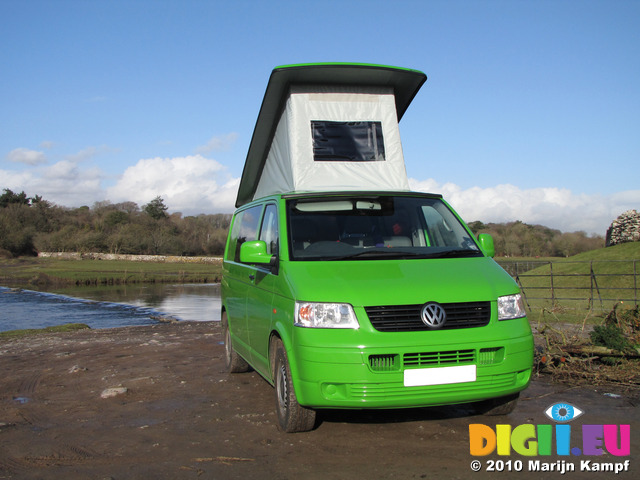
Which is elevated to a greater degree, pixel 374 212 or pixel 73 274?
pixel 374 212

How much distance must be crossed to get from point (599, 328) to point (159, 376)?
19.0 feet

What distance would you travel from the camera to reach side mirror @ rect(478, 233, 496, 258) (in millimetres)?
5273

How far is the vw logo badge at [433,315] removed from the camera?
414 cm

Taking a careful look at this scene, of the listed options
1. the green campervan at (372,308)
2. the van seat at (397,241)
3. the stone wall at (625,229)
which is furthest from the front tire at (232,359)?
the stone wall at (625,229)

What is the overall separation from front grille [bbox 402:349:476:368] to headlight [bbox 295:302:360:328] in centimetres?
45

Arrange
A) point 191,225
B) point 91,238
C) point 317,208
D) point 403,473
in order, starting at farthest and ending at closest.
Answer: point 191,225, point 91,238, point 317,208, point 403,473

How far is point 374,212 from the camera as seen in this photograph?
5.62 meters

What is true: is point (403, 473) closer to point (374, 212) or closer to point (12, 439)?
point (374, 212)

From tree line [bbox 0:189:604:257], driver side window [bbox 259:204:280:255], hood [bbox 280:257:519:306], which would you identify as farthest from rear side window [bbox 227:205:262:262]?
tree line [bbox 0:189:604:257]

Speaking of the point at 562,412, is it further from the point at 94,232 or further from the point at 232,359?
the point at 94,232

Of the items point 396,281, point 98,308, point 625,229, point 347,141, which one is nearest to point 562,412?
point 396,281

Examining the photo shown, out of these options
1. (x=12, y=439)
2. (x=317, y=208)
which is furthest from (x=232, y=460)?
(x=317, y=208)

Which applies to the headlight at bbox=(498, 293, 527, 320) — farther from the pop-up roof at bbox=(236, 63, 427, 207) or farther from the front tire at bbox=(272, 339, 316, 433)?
the pop-up roof at bbox=(236, 63, 427, 207)

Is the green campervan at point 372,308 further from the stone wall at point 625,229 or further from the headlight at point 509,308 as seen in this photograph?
the stone wall at point 625,229
